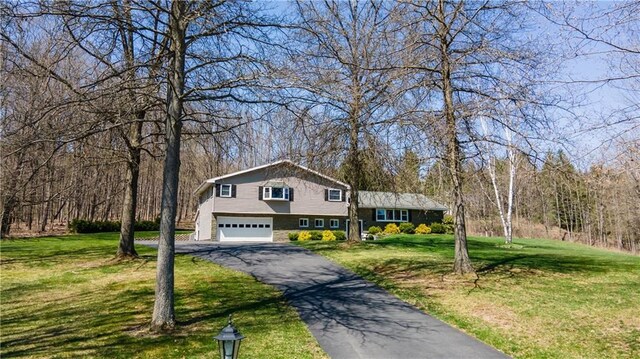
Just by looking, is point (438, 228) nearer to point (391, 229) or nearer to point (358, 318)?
point (391, 229)

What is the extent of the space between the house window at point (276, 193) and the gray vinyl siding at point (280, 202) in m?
0.42

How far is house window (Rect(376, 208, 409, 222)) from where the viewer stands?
38625mm

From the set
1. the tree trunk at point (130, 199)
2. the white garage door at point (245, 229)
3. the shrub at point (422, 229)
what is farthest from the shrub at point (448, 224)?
the tree trunk at point (130, 199)

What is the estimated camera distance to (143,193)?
5006 centimetres

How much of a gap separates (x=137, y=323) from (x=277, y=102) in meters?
4.73

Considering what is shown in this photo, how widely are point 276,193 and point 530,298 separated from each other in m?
22.2

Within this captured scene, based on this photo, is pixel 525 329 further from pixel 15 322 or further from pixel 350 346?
pixel 15 322

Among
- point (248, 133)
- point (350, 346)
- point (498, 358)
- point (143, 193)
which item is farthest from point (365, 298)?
point (143, 193)

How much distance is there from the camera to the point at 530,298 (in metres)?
9.70

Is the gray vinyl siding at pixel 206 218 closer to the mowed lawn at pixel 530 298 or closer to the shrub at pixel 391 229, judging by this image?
the shrub at pixel 391 229

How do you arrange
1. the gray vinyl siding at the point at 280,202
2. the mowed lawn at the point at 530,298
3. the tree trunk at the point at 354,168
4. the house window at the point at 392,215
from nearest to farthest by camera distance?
the mowed lawn at the point at 530,298 < the tree trunk at the point at 354,168 < the gray vinyl siding at the point at 280,202 < the house window at the point at 392,215

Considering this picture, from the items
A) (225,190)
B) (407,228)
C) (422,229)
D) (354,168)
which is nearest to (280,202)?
(225,190)

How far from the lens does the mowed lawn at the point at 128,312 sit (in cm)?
639

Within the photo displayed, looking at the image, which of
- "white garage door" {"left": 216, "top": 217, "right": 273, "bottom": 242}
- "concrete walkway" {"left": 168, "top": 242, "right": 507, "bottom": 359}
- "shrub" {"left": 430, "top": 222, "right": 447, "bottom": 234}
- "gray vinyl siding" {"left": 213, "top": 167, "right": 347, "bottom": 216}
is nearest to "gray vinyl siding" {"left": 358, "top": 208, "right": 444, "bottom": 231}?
"shrub" {"left": 430, "top": 222, "right": 447, "bottom": 234}
